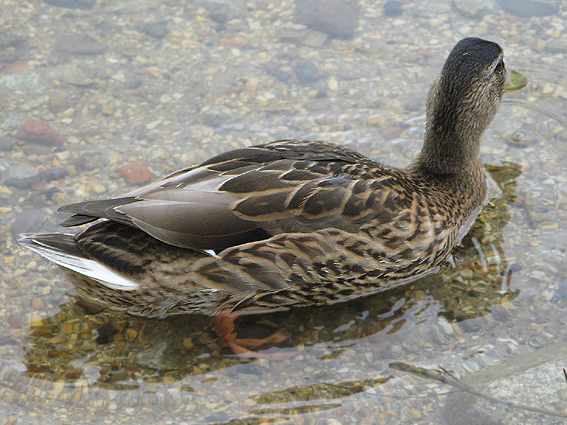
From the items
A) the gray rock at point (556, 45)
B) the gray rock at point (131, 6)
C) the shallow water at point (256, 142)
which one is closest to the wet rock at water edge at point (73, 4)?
the shallow water at point (256, 142)

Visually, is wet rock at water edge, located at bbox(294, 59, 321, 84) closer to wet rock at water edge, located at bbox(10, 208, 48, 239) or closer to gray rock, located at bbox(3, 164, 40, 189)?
gray rock, located at bbox(3, 164, 40, 189)

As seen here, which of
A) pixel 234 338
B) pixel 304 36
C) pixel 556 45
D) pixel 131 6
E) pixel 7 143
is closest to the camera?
pixel 234 338

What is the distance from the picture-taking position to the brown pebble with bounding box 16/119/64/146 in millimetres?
5863

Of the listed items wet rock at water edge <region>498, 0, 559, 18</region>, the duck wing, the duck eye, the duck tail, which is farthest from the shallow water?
the duck eye

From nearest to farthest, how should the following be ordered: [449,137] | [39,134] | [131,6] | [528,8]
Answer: [449,137] < [39,134] < [528,8] < [131,6]

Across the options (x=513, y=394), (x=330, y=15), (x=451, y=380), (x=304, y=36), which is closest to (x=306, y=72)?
(x=304, y=36)

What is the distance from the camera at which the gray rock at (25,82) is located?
6.35 metres

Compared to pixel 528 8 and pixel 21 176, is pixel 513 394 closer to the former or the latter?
pixel 21 176

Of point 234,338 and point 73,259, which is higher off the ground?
point 73,259

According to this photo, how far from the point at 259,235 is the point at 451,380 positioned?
1514 mm

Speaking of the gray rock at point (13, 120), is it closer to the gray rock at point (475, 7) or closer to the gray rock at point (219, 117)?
the gray rock at point (219, 117)

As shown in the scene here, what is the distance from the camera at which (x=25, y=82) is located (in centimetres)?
641

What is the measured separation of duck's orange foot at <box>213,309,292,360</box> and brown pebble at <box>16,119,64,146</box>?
2488 millimetres

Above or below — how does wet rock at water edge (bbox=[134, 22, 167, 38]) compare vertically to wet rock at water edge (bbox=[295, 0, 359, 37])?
below
